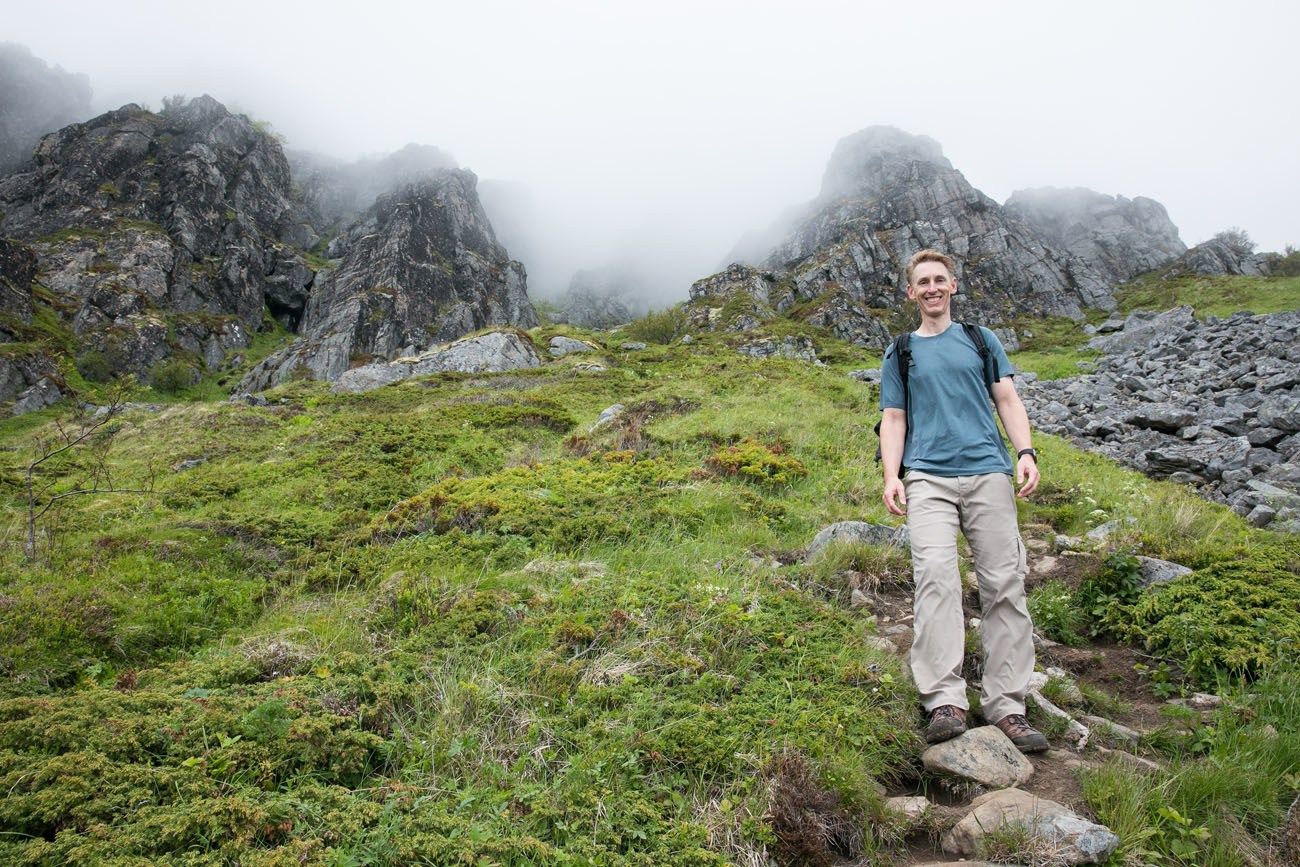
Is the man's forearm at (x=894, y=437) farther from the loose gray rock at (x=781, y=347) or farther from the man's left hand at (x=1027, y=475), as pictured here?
the loose gray rock at (x=781, y=347)

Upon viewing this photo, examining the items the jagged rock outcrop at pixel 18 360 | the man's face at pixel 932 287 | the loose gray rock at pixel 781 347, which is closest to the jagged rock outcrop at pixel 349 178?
the jagged rock outcrop at pixel 18 360

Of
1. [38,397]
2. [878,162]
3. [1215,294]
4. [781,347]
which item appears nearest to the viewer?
[38,397]

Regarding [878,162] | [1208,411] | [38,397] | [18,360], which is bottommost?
[38,397]

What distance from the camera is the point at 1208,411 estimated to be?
15242 millimetres

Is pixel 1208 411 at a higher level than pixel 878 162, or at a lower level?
lower

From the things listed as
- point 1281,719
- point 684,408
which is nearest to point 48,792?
point 1281,719

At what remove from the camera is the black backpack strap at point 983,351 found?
454 centimetres

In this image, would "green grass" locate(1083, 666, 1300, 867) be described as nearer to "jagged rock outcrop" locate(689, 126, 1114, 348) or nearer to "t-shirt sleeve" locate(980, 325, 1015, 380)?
"t-shirt sleeve" locate(980, 325, 1015, 380)

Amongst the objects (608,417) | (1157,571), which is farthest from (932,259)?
(608,417)

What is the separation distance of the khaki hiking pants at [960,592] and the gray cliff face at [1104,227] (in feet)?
408

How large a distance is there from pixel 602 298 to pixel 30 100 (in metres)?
119

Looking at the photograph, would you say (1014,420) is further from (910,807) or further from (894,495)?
(910,807)

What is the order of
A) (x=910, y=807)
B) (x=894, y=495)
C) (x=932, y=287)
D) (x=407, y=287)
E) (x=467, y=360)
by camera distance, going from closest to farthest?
1. (x=910, y=807)
2. (x=894, y=495)
3. (x=932, y=287)
4. (x=467, y=360)
5. (x=407, y=287)

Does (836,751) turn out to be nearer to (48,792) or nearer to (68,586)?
(48,792)
